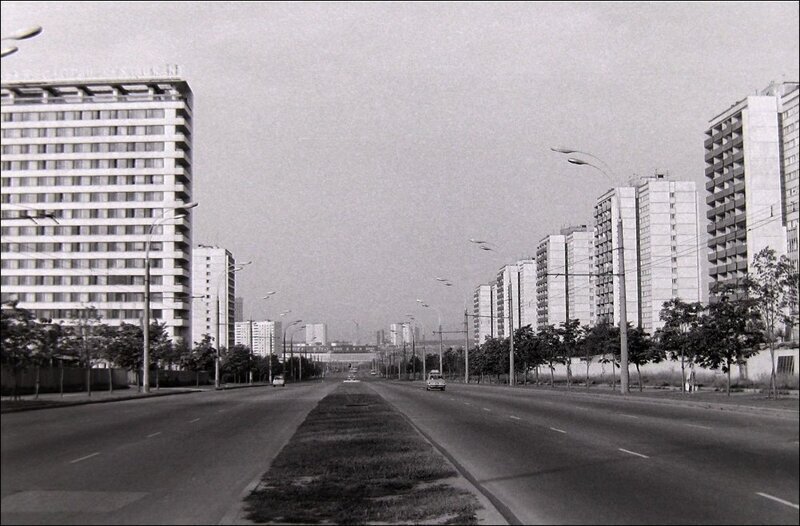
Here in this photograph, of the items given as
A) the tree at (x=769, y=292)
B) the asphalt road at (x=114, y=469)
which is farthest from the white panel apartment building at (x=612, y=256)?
the asphalt road at (x=114, y=469)

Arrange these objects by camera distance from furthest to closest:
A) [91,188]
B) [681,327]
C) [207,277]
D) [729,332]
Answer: [681,327]
[729,332]
[207,277]
[91,188]

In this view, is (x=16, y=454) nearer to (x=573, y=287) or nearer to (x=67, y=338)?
(x=67, y=338)

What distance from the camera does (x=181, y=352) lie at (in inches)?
2489

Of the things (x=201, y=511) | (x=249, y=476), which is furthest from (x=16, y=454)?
(x=249, y=476)

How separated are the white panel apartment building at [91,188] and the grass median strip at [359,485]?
341 centimetres

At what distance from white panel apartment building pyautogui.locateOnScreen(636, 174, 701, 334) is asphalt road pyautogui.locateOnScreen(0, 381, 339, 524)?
15597 centimetres

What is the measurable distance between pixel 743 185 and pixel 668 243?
3477 centimetres

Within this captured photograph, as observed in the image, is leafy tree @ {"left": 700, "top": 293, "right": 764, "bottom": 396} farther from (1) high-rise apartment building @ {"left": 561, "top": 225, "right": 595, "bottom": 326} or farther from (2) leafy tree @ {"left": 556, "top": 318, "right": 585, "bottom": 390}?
(1) high-rise apartment building @ {"left": 561, "top": 225, "right": 595, "bottom": 326}

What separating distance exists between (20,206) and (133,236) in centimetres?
288

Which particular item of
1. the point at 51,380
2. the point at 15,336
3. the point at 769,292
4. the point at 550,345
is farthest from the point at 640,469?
the point at 550,345

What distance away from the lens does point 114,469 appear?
764cm

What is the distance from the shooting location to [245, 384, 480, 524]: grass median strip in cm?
1024

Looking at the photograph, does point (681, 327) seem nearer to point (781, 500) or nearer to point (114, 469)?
point (781, 500)

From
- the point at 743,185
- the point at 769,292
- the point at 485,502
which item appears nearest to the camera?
the point at 485,502
